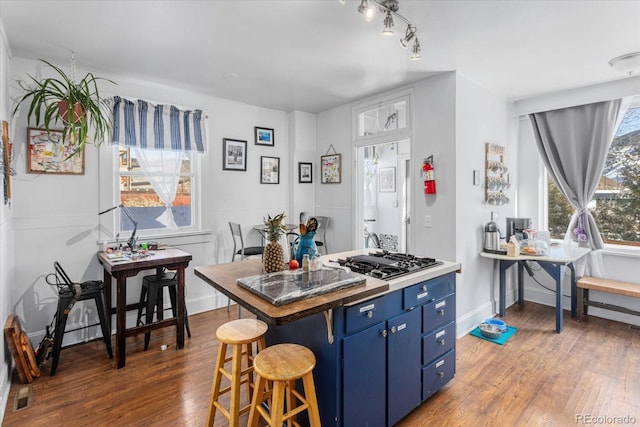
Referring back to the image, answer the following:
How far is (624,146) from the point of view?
3.54 meters

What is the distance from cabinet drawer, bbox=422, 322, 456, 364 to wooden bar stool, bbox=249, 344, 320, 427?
88 centimetres

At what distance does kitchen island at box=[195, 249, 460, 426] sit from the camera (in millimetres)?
1569

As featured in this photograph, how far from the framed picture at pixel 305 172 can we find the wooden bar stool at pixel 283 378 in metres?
3.19

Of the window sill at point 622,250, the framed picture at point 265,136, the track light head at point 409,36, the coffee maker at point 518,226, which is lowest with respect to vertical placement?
the window sill at point 622,250

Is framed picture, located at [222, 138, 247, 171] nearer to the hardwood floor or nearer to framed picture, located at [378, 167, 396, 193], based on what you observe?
the hardwood floor

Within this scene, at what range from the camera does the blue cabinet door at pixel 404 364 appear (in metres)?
1.84

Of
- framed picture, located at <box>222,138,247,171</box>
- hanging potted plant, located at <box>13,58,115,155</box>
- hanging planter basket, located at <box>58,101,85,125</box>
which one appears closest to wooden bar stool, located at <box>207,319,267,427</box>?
hanging potted plant, located at <box>13,58,115,155</box>

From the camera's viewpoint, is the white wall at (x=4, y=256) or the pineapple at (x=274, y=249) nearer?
the pineapple at (x=274, y=249)

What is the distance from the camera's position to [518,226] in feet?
12.7

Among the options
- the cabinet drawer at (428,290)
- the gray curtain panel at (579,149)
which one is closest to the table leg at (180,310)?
the cabinet drawer at (428,290)

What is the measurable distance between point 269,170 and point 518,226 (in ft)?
10.4

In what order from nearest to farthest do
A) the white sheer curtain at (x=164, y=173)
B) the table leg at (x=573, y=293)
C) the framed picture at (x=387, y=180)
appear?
1. the white sheer curtain at (x=164, y=173)
2. the table leg at (x=573, y=293)
3. the framed picture at (x=387, y=180)

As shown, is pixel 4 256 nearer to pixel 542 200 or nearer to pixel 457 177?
pixel 457 177

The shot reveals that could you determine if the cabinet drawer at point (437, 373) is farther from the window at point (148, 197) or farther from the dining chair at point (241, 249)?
the window at point (148, 197)
